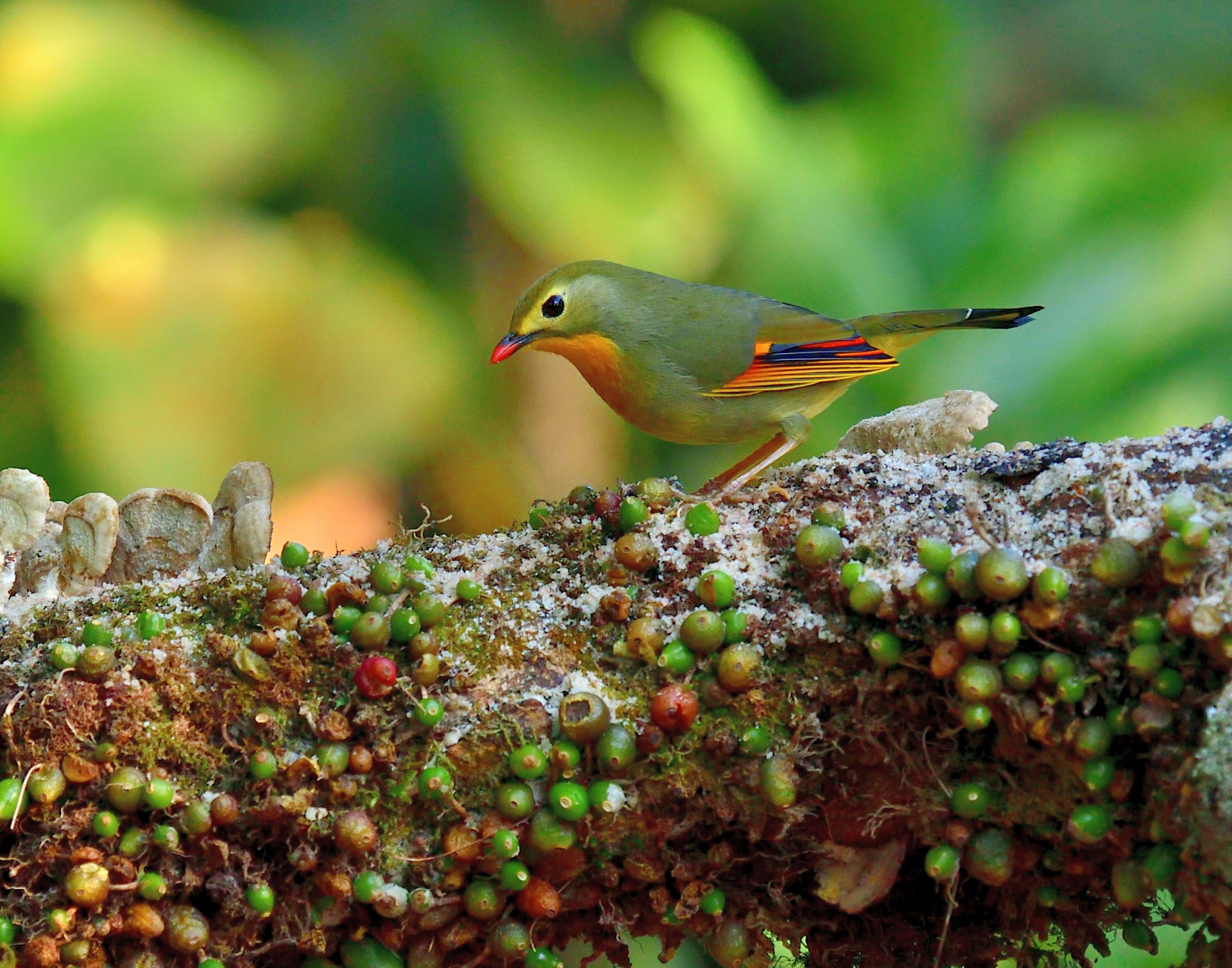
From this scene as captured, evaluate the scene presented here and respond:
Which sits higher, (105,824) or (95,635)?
(95,635)

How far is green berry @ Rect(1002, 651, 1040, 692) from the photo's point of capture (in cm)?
171

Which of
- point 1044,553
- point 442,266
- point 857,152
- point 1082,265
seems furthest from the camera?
point 442,266

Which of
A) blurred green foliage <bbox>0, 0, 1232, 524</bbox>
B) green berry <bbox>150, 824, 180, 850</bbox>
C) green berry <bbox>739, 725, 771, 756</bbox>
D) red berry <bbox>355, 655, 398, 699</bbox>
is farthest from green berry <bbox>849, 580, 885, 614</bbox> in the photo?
blurred green foliage <bbox>0, 0, 1232, 524</bbox>

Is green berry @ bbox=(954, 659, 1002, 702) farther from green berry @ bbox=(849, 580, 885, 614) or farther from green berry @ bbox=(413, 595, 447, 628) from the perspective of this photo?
green berry @ bbox=(413, 595, 447, 628)

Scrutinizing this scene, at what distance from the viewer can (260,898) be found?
5.99 feet

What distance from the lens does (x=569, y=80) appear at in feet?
21.2

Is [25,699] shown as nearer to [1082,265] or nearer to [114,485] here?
[114,485]

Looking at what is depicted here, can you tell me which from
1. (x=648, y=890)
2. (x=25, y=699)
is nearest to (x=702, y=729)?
(x=648, y=890)

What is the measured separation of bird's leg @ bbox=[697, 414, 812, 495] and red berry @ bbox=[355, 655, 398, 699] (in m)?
0.81

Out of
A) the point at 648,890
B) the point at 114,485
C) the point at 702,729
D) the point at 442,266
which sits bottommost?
the point at 648,890

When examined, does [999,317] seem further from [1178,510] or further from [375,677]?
[375,677]

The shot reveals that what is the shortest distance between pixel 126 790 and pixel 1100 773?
1.36 metres

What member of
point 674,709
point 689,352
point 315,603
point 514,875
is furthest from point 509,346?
point 514,875

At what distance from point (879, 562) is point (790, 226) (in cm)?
356
